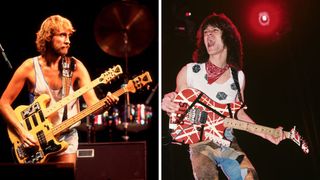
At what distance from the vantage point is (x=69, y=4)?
440 cm

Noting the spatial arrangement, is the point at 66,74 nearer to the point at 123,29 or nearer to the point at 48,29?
the point at 48,29

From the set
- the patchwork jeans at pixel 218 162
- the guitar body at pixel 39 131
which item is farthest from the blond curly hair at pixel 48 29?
the patchwork jeans at pixel 218 162

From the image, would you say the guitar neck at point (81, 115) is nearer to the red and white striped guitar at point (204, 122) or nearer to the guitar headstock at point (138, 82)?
the guitar headstock at point (138, 82)

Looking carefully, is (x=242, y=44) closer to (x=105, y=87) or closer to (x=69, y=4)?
(x=105, y=87)

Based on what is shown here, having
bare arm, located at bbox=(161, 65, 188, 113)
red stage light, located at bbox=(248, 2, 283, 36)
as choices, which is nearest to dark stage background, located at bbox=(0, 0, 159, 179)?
bare arm, located at bbox=(161, 65, 188, 113)

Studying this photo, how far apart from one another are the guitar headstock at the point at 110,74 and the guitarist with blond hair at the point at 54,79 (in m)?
0.13

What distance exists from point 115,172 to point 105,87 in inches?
30.2

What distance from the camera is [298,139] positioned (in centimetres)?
441

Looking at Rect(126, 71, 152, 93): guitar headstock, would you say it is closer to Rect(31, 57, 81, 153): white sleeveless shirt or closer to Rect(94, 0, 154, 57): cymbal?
Rect(94, 0, 154, 57): cymbal

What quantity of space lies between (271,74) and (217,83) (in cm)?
57

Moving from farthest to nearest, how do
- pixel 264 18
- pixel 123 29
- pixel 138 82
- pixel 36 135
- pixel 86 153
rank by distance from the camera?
pixel 264 18 → pixel 123 29 → pixel 138 82 → pixel 86 153 → pixel 36 135

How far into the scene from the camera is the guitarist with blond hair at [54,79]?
3918 mm

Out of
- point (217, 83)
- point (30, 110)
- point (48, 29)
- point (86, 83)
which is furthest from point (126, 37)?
point (30, 110)

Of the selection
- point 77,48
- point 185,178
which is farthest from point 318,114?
point 77,48
